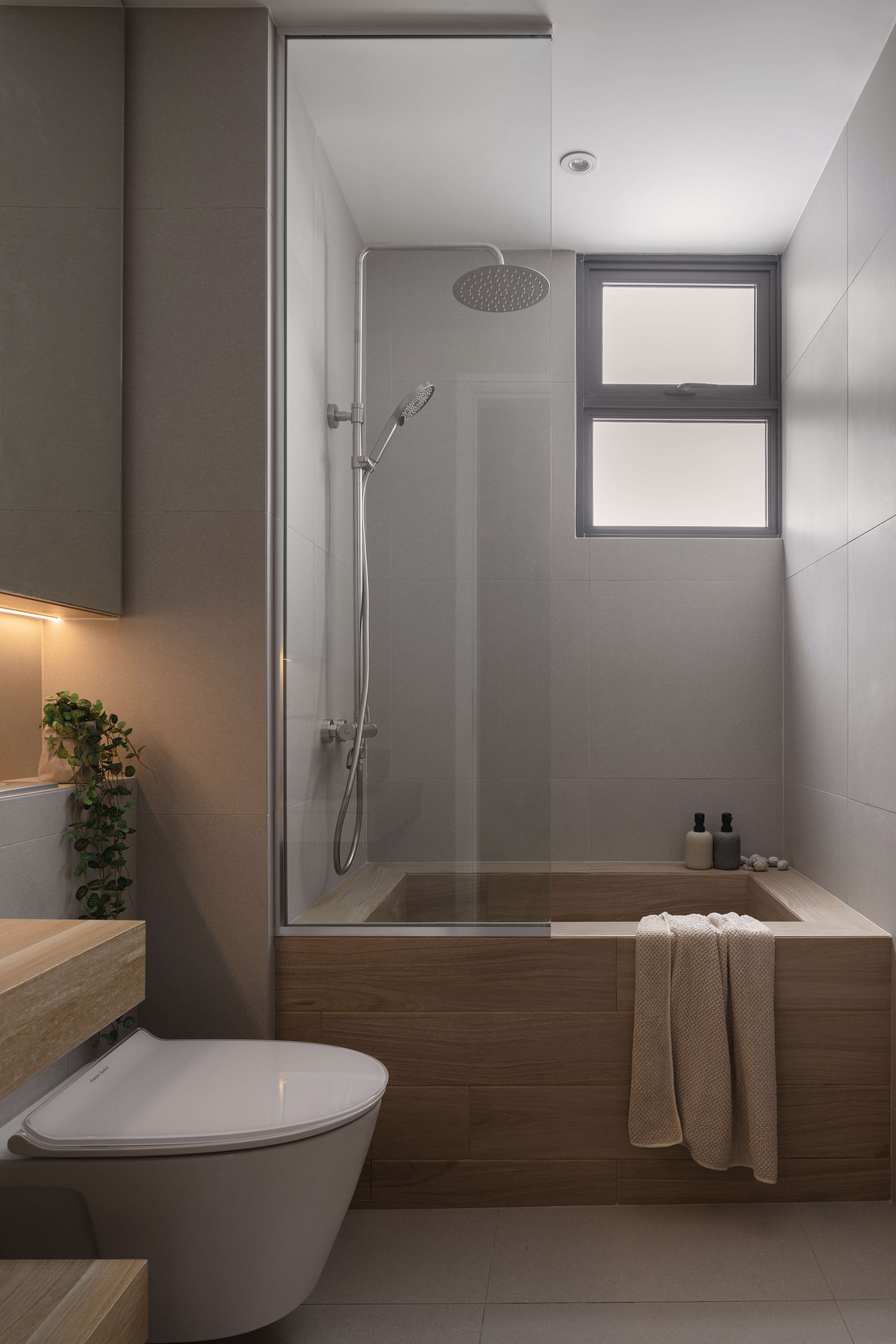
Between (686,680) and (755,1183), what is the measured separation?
1.42 meters

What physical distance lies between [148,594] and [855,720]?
1694 mm

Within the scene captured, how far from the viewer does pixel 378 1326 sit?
150 centimetres

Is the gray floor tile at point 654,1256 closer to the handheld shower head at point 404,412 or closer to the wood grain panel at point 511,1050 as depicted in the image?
the wood grain panel at point 511,1050

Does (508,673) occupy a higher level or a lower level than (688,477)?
lower

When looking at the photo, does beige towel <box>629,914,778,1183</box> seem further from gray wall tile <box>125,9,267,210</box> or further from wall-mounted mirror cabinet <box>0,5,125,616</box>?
gray wall tile <box>125,9,267,210</box>

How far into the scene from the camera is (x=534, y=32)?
1.93m

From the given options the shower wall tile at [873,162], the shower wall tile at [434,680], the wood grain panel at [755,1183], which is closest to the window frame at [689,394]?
the shower wall tile at [873,162]

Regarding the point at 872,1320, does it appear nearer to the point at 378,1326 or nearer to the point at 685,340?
the point at 378,1326

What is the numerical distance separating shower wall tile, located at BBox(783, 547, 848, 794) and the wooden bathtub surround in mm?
581

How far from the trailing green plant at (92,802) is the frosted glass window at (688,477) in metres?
1.77

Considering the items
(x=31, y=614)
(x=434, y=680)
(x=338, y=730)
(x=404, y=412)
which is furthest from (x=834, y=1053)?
(x=31, y=614)

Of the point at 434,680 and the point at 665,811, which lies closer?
the point at 434,680

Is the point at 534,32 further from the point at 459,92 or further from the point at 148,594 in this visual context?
the point at 148,594

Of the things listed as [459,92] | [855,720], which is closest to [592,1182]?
[855,720]
